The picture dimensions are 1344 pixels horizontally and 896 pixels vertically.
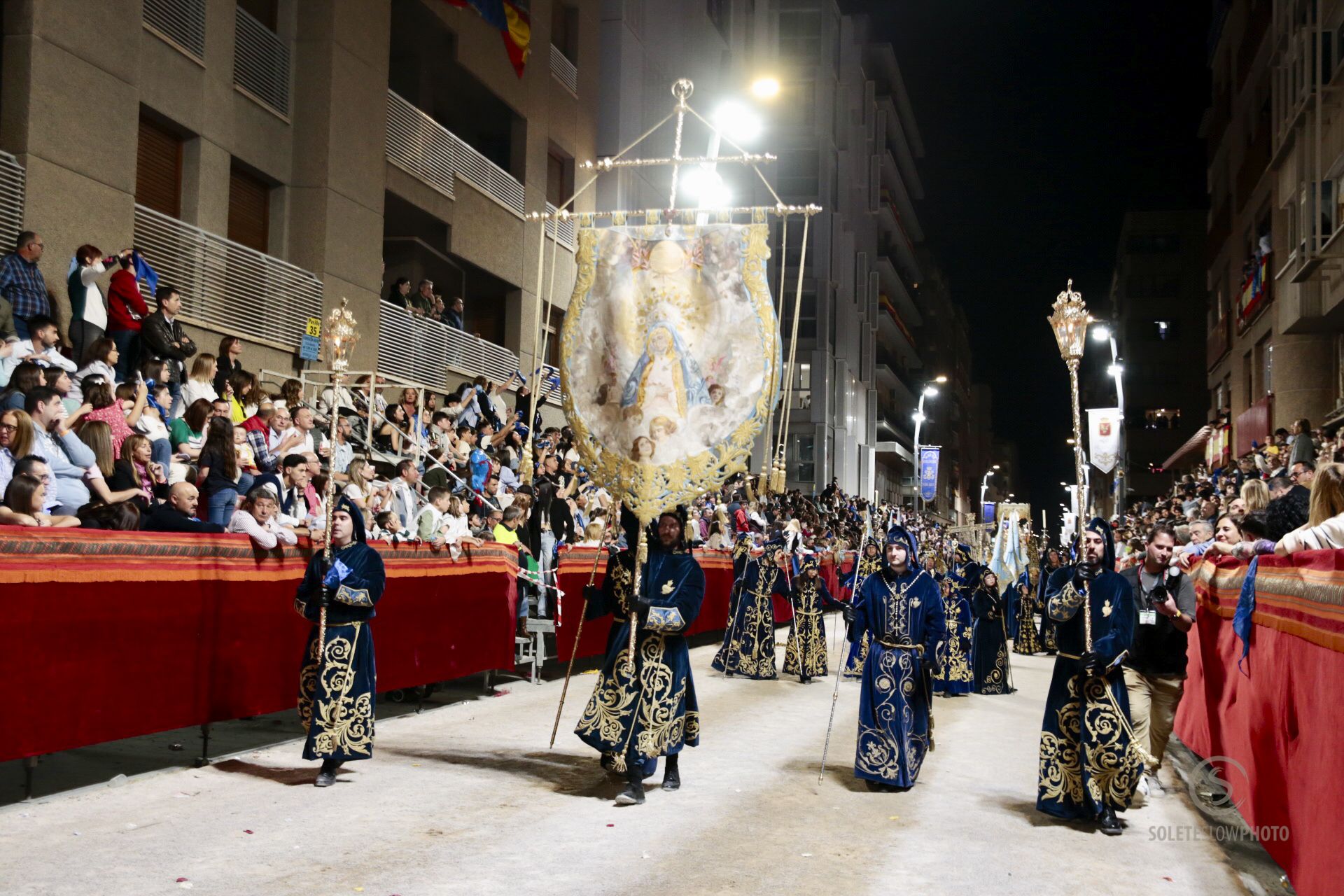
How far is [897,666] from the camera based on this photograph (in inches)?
382

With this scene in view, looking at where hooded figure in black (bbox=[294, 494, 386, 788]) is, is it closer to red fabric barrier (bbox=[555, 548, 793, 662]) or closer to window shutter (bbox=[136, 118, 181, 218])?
red fabric barrier (bbox=[555, 548, 793, 662])

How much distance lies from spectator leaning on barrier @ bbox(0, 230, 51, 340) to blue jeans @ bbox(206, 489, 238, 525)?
9.49 ft

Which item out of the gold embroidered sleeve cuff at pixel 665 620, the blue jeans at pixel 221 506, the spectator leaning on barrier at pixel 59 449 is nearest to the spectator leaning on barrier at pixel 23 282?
the spectator leaning on barrier at pixel 59 449

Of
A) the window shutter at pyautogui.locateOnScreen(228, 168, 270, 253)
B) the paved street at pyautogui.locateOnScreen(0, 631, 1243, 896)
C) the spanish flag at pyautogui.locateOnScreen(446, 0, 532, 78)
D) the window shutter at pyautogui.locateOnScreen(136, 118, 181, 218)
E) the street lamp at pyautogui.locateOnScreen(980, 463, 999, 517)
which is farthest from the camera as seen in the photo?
the street lamp at pyautogui.locateOnScreen(980, 463, 999, 517)

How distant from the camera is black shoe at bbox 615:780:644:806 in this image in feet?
27.5

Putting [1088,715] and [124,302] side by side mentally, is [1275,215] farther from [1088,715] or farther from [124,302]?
[124,302]

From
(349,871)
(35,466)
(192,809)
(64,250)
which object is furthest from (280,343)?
(349,871)

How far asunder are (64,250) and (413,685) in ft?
21.5

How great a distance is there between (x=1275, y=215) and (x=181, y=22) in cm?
2550

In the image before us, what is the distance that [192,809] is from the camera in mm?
7820

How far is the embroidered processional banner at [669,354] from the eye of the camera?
945 cm

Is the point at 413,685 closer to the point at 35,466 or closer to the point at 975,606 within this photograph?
the point at 35,466

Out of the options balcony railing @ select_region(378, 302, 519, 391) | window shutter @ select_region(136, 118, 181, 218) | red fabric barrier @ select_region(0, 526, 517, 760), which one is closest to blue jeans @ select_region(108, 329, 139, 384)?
window shutter @ select_region(136, 118, 181, 218)

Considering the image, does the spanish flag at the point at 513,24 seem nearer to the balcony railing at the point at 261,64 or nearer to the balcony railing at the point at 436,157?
the balcony railing at the point at 436,157
